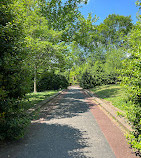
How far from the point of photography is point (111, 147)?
3.62 meters

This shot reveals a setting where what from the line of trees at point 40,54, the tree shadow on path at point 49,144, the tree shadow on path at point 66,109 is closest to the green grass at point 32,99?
the line of trees at point 40,54

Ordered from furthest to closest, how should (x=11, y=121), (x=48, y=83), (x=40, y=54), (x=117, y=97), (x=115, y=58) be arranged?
(x=48, y=83)
(x=115, y=58)
(x=117, y=97)
(x=40, y=54)
(x=11, y=121)

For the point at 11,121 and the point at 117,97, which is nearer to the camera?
the point at 11,121

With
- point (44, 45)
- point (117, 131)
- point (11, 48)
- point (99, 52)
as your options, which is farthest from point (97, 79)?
point (11, 48)

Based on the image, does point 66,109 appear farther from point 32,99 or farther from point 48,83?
point 48,83

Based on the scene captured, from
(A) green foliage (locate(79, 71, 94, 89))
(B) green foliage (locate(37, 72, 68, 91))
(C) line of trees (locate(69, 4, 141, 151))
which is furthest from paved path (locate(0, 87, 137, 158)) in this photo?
(A) green foliage (locate(79, 71, 94, 89))

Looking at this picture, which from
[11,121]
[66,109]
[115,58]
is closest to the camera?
[11,121]

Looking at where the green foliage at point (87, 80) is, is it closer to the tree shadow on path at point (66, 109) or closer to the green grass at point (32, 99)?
the green grass at point (32, 99)

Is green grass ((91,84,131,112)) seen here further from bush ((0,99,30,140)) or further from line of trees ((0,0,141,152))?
bush ((0,99,30,140))

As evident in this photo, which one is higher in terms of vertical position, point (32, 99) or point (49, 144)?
point (32, 99)

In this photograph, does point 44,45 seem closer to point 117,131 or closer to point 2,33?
point 2,33

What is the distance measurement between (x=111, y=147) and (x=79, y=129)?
Answer: 1577 mm

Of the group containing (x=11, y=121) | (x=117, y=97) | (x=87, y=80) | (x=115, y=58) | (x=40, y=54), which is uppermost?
(x=115, y=58)

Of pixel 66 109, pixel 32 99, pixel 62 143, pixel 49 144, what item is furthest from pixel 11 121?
pixel 32 99
